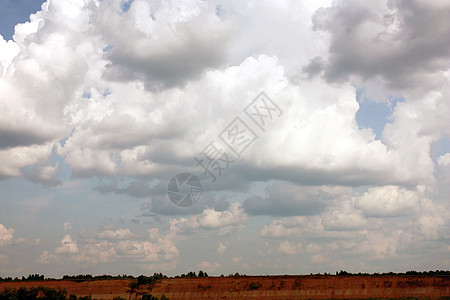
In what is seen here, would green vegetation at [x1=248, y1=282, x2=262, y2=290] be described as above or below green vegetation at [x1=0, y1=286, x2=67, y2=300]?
above

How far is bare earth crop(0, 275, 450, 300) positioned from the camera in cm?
10044

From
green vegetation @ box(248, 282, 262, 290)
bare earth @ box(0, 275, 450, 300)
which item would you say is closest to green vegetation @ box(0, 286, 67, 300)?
bare earth @ box(0, 275, 450, 300)

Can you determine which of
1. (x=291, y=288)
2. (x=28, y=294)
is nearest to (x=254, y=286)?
(x=291, y=288)

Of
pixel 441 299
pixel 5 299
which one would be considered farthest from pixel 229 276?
pixel 5 299

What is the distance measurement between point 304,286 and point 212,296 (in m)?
21.3

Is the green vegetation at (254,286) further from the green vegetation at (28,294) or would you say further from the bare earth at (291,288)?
the green vegetation at (28,294)

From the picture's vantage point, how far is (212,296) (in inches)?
4124

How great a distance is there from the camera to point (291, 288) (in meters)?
106

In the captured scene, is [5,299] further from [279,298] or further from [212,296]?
[279,298]

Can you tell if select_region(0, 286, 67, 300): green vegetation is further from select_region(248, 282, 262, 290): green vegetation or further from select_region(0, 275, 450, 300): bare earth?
select_region(248, 282, 262, 290): green vegetation

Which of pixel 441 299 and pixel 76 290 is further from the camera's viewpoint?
pixel 76 290

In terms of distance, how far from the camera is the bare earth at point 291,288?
100m

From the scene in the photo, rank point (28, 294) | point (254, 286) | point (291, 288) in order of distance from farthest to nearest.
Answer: point (254, 286) → point (291, 288) → point (28, 294)

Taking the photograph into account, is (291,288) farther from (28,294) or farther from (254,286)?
(28,294)
